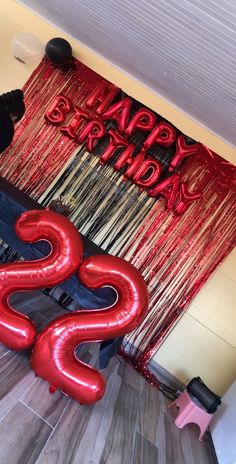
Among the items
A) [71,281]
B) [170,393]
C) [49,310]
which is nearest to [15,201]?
[71,281]

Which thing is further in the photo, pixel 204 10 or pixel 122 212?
pixel 122 212

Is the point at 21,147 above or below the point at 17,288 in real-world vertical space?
above

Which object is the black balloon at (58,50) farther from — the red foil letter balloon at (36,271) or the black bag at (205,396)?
the black bag at (205,396)

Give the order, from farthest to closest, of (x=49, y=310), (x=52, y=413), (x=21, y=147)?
(x=21, y=147)
(x=49, y=310)
(x=52, y=413)

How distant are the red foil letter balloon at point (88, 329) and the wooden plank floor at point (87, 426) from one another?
0.39 ft

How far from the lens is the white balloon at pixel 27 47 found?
3.97 m

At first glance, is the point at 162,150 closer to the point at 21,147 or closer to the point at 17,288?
the point at 21,147

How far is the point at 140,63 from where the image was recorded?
362 cm

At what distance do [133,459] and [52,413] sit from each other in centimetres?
45

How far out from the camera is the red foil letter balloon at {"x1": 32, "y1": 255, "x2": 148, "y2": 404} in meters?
2.09

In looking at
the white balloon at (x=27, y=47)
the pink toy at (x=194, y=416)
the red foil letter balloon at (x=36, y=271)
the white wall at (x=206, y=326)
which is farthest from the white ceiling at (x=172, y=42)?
the pink toy at (x=194, y=416)

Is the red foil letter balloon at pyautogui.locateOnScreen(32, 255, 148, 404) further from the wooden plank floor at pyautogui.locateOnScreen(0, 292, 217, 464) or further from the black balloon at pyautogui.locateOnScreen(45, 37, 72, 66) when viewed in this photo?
the black balloon at pyautogui.locateOnScreen(45, 37, 72, 66)

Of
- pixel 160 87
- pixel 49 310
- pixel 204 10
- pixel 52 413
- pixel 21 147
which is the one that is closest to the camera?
pixel 52 413

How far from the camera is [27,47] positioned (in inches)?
156
